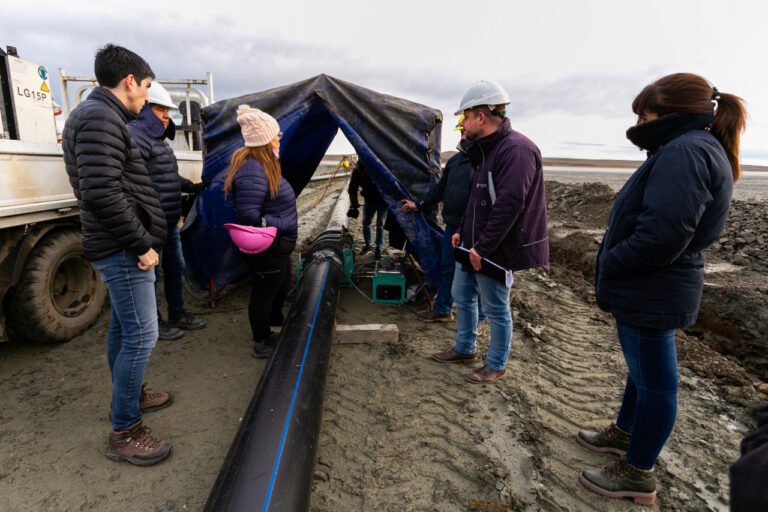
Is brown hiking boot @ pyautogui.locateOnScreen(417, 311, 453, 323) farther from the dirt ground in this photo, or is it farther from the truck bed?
the truck bed

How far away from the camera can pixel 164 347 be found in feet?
12.4

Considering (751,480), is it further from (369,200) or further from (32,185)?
(369,200)

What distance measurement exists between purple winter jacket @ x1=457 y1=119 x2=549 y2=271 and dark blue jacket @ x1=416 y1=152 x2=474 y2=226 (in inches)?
34.5

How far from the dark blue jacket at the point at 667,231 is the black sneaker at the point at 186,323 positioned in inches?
146

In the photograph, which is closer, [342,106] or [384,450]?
[384,450]

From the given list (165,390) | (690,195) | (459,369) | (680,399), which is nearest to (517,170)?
(690,195)

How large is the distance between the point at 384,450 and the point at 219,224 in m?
2.89

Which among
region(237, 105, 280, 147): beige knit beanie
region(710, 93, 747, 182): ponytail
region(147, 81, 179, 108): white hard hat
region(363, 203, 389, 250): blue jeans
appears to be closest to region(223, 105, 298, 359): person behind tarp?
region(237, 105, 280, 147): beige knit beanie

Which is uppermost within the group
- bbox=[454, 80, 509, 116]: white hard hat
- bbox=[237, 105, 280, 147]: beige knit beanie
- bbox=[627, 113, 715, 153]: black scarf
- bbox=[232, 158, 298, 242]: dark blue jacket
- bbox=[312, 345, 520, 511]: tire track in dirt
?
bbox=[454, 80, 509, 116]: white hard hat

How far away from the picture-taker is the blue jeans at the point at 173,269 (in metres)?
3.81

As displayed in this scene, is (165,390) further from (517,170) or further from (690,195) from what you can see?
(690,195)

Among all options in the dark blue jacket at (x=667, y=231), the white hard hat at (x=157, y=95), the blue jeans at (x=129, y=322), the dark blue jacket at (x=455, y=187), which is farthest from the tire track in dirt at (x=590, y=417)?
the white hard hat at (x=157, y=95)

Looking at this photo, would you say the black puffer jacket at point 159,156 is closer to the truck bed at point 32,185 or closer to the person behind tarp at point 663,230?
the truck bed at point 32,185

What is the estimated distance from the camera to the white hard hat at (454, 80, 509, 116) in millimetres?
2803
